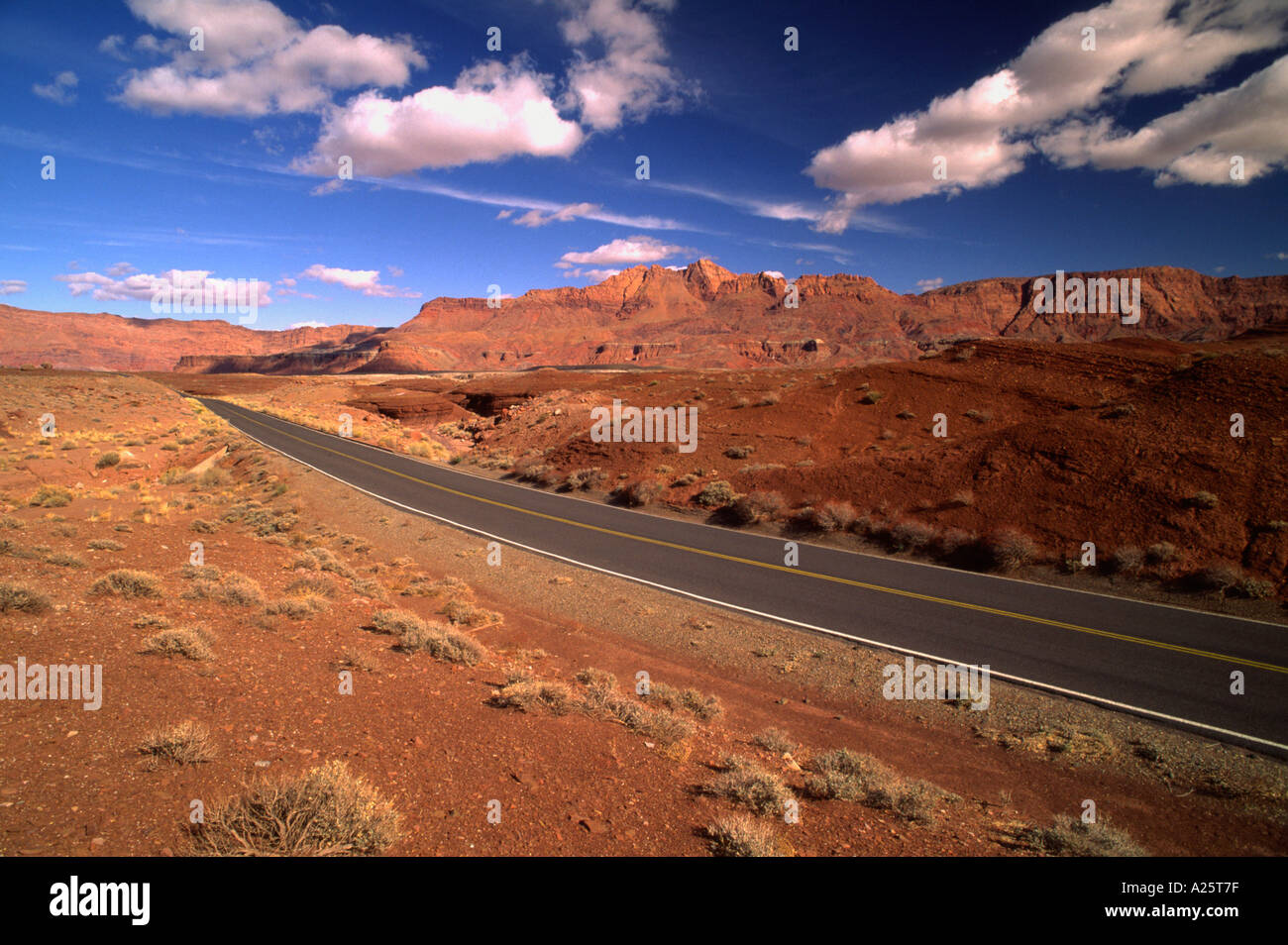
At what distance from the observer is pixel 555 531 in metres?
17.9

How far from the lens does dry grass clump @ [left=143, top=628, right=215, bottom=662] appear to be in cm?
627

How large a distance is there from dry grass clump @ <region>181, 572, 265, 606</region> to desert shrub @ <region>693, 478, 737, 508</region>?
14.2 metres

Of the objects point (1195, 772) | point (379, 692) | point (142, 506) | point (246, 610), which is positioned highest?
point (142, 506)

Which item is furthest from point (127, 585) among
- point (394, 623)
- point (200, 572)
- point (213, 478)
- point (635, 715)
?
point (213, 478)

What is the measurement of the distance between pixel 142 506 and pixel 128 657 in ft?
38.8

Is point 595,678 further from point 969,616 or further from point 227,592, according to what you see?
point 969,616

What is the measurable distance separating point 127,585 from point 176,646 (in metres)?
2.63

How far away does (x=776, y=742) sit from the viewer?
21.5ft

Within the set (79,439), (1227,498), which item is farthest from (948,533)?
(79,439)

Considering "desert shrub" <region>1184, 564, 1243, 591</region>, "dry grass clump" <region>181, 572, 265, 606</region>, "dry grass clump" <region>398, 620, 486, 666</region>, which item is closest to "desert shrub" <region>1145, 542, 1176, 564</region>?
"desert shrub" <region>1184, 564, 1243, 591</region>

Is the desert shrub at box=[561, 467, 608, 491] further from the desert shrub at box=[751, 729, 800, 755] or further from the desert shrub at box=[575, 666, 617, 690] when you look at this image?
the desert shrub at box=[751, 729, 800, 755]

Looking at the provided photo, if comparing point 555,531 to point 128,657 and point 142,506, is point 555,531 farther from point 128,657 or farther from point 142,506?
point 128,657

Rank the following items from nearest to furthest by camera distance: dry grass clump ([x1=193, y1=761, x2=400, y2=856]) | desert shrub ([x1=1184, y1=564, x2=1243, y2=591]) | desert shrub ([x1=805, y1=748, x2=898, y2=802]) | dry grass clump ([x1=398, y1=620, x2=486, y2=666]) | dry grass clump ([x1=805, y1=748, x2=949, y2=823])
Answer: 1. dry grass clump ([x1=193, y1=761, x2=400, y2=856])
2. dry grass clump ([x1=805, y1=748, x2=949, y2=823])
3. desert shrub ([x1=805, y1=748, x2=898, y2=802])
4. dry grass clump ([x1=398, y1=620, x2=486, y2=666])
5. desert shrub ([x1=1184, y1=564, x2=1243, y2=591])

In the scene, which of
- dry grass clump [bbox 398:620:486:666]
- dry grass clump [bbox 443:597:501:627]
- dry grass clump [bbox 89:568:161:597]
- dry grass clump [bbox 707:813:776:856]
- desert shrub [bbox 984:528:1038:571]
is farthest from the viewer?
desert shrub [bbox 984:528:1038:571]
